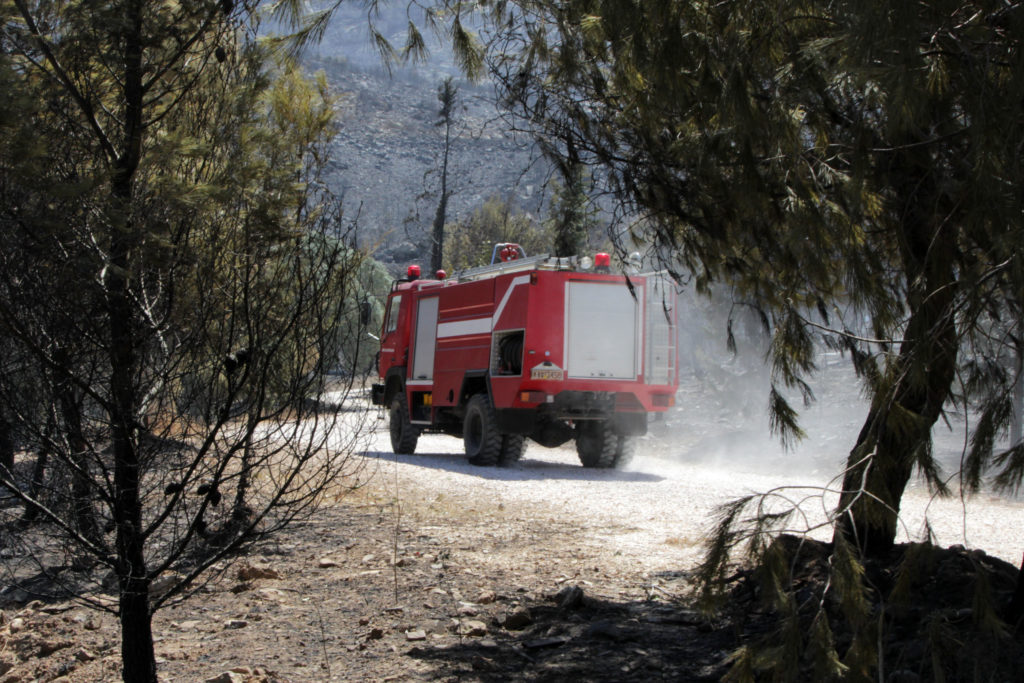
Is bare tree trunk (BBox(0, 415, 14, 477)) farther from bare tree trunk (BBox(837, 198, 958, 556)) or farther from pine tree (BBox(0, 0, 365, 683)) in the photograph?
bare tree trunk (BBox(837, 198, 958, 556))

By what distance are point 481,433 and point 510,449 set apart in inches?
19.7

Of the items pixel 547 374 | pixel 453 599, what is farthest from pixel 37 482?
pixel 547 374

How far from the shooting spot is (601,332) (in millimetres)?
13773

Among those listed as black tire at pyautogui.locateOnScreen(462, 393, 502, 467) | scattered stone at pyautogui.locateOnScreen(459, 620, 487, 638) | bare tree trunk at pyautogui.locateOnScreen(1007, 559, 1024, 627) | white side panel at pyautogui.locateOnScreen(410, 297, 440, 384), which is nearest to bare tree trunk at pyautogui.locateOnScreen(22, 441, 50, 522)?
scattered stone at pyautogui.locateOnScreen(459, 620, 487, 638)

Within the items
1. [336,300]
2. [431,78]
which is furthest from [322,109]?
[431,78]

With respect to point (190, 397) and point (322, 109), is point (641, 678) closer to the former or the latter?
point (190, 397)

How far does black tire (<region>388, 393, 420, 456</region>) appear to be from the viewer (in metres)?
16.5

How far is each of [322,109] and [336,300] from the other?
4675mm

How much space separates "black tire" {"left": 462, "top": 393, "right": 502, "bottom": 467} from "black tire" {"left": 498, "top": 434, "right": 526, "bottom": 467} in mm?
75

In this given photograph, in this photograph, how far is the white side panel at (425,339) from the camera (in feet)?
52.3

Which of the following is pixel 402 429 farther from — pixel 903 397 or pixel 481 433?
pixel 903 397

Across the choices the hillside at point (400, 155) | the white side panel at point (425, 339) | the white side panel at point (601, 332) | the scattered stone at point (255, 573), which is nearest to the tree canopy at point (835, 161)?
the scattered stone at point (255, 573)

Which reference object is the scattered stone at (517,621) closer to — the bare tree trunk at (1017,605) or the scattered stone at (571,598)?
the scattered stone at (571,598)

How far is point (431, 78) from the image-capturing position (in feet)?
509
